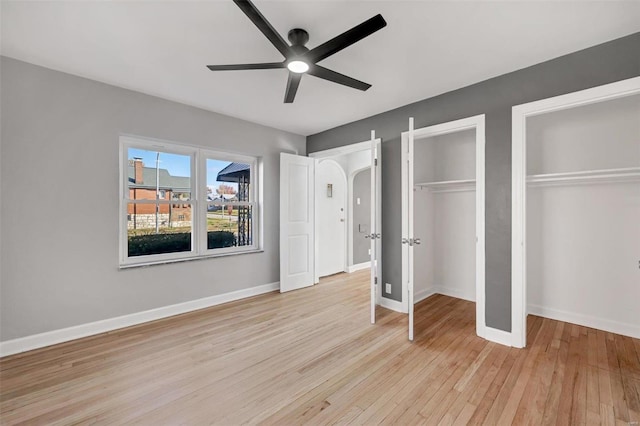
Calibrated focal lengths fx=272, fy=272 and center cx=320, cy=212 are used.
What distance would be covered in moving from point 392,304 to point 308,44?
10.3 feet

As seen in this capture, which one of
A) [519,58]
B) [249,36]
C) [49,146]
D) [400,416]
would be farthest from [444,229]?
[49,146]

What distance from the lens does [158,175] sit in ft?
11.3

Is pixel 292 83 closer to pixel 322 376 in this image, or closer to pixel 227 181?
pixel 227 181

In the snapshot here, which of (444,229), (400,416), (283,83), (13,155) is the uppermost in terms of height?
(283,83)

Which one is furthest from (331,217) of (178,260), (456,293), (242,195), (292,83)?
(292,83)

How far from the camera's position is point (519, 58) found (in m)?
2.43

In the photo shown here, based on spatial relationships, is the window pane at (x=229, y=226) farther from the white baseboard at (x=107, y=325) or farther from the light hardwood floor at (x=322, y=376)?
the light hardwood floor at (x=322, y=376)

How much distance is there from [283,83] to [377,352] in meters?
2.86

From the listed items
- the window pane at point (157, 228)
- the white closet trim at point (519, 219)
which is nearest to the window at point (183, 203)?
the window pane at point (157, 228)

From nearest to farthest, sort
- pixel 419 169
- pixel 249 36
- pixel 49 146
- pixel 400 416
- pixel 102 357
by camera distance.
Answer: pixel 400 416, pixel 249 36, pixel 102 357, pixel 49 146, pixel 419 169

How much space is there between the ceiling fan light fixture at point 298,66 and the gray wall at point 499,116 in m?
1.83

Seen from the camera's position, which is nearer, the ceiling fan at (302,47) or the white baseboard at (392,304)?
the ceiling fan at (302,47)

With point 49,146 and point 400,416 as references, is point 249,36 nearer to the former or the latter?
point 49,146

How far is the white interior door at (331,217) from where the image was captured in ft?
17.8
